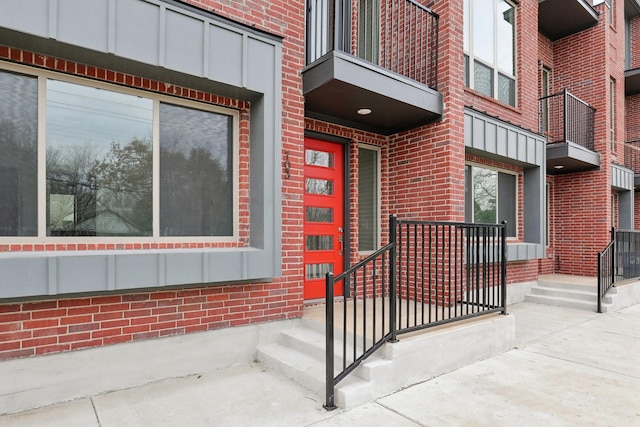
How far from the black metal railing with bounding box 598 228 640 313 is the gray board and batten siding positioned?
20.0 ft

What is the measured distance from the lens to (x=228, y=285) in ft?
12.8

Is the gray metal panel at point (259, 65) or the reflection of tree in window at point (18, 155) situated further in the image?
the gray metal panel at point (259, 65)

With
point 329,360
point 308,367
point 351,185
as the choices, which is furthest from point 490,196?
point 329,360

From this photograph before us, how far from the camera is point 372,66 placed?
432cm

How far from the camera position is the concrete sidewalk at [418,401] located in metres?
2.82

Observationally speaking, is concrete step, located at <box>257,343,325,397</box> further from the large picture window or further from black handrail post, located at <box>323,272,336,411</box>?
the large picture window

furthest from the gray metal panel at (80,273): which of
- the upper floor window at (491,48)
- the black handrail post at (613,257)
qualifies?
the black handrail post at (613,257)

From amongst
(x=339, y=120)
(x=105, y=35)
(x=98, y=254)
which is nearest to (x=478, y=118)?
(x=339, y=120)

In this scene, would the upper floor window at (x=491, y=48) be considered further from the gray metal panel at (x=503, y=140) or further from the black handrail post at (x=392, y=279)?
the black handrail post at (x=392, y=279)

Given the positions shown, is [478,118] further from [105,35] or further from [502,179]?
[105,35]

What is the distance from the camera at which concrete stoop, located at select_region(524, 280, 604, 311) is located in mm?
6785

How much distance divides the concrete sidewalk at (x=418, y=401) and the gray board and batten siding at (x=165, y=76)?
36.6 inches

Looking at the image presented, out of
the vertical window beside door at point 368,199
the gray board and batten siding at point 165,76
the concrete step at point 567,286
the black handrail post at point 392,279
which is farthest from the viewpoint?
the concrete step at point 567,286

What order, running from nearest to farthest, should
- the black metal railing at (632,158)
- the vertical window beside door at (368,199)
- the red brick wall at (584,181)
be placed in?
the vertical window beside door at (368,199) → the red brick wall at (584,181) → the black metal railing at (632,158)
